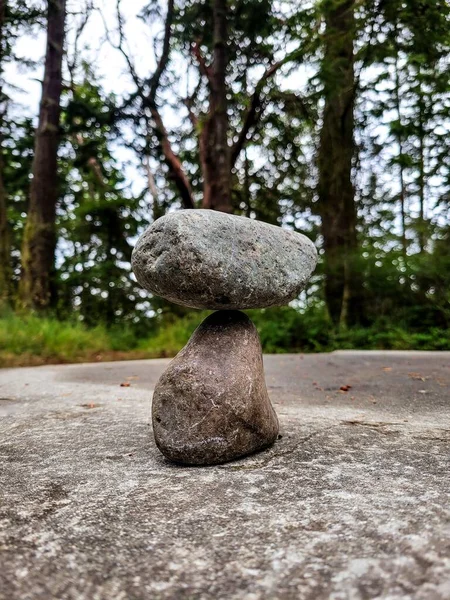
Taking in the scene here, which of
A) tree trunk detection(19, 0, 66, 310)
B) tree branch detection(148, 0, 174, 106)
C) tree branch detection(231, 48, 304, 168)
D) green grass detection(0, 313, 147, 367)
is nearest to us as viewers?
green grass detection(0, 313, 147, 367)

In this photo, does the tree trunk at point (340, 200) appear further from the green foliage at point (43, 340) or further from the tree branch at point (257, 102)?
the green foliage at point (43, 340)

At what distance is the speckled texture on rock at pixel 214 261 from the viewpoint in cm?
224

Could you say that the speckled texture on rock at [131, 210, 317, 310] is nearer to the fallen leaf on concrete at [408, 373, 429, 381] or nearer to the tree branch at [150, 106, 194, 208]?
the fallen leaf on concrete at [408, 373, 429, 381]

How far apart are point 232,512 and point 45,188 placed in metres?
9.67

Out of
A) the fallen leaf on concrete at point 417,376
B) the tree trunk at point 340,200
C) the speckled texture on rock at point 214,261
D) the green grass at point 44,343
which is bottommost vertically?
the fallen leaf on concrete at point 417,376

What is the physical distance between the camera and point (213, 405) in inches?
90.8

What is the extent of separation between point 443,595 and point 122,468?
4.80 ft

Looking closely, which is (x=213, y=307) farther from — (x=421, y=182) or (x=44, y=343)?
(x=421, y=182)

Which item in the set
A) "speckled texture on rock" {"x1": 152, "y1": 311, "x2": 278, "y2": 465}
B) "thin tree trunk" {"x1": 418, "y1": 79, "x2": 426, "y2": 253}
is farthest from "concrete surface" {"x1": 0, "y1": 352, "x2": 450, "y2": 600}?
"thin tree trunk" {"x1": 418, "y1": 79, "x2": 426, "y2": 253}

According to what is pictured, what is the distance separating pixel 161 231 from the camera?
2285mm

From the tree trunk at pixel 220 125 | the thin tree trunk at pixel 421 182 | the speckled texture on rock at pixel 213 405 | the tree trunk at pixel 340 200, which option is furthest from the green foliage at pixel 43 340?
the thin tree trunk at pixel 421 182

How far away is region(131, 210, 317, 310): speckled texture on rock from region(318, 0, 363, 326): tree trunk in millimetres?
7206

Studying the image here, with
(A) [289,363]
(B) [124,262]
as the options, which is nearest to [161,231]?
(A) [289,363]

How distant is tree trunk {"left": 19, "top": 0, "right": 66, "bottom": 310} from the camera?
31.9 ft
